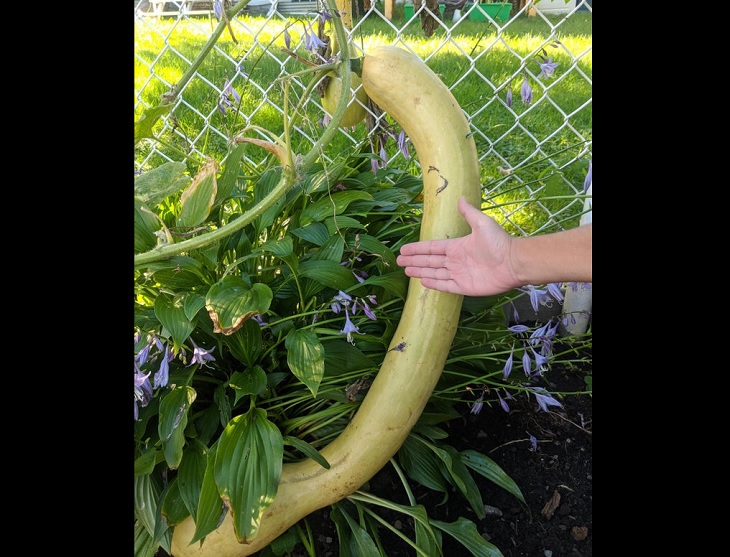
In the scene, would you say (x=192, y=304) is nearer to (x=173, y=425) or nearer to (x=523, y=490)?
(x=173, y=425)

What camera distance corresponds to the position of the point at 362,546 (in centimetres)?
136

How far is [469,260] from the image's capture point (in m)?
1.22

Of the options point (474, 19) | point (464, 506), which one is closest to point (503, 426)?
point (464, 506)

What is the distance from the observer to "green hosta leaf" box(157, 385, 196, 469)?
1199 millimetres

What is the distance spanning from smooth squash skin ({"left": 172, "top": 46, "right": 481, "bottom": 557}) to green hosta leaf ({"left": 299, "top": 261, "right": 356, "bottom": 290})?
135mm

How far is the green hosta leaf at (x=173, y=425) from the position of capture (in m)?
1.20

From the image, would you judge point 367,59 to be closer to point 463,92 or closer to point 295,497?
point 295,497

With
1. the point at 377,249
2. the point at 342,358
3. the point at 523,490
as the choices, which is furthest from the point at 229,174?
the point at 523,490

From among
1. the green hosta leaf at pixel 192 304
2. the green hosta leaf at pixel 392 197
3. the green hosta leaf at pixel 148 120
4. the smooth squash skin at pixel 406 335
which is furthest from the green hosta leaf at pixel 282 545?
the green hosta leaf at pixel 148 120

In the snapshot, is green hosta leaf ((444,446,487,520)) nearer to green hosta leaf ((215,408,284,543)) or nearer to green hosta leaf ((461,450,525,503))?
green hosta leaf ((461,450,525,503))

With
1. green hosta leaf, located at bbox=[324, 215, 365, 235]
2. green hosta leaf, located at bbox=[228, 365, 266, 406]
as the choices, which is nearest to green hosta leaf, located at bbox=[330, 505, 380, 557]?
green hosta leaf, located at bbox=[228, 365, 266, 406]

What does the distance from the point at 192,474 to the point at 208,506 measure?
117mm

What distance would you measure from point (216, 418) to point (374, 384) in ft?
1.11

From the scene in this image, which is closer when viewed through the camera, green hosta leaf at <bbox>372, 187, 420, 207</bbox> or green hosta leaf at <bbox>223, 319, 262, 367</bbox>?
green hosta leaf at <bbox>223, 319, 262, 367</bbox>
